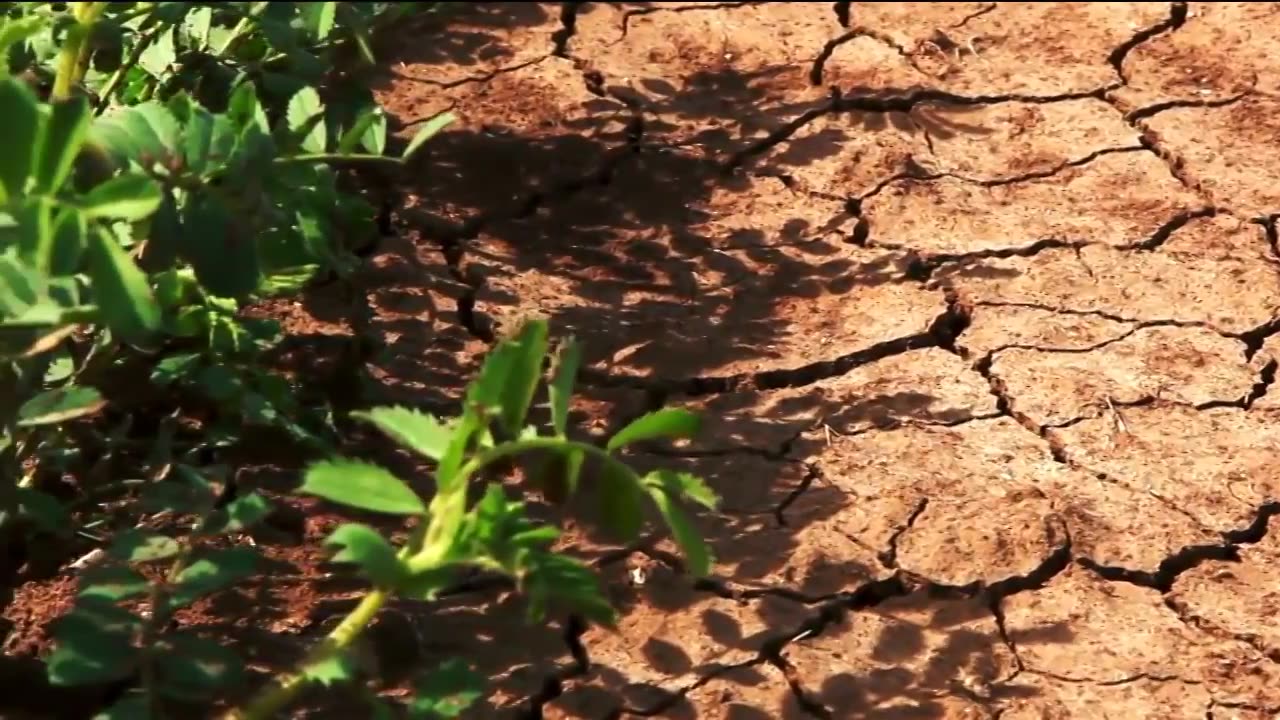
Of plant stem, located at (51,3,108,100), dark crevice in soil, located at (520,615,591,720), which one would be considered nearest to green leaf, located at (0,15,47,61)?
plant stem, located at (51,3,108,100)

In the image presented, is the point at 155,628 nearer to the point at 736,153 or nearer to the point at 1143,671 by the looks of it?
the point at 1143,671

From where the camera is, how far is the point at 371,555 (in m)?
1.63

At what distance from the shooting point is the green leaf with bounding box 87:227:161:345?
167 cm

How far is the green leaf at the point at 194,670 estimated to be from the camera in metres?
1.84

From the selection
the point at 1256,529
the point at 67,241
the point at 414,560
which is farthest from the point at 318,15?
the point at 1256,529

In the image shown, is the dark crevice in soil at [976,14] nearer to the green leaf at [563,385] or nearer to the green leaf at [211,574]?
the green leaf at [563,385]

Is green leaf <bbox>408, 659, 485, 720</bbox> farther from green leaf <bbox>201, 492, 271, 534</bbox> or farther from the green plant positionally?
green leaf <bbox>201, 492, 271, 534</bbox>

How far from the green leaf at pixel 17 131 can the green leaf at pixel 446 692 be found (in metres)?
0.63

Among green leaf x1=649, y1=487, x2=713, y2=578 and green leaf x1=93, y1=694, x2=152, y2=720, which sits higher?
green leaf x1=649, y1=487, x2=713, y2=578

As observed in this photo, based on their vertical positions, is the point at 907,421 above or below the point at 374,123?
below

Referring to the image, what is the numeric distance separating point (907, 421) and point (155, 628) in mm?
1292

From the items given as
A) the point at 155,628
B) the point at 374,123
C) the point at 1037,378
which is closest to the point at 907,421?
the point at 1037,378

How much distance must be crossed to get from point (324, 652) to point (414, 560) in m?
0.17

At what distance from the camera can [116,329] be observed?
1.67 meters
